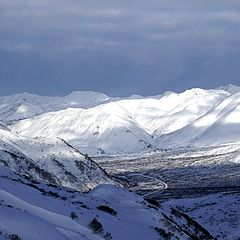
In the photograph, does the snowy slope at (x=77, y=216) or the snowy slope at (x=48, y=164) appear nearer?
the snowy slope at (x=77, y=216)

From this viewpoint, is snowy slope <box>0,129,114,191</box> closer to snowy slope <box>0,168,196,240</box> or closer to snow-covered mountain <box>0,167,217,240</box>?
snow-covered mountain <box>0,167,217,240</box>

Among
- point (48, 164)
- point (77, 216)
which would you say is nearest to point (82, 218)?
point (77, 216)

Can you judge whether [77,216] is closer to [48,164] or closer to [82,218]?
[82,218]

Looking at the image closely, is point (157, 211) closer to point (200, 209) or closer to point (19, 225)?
point (19, 225)

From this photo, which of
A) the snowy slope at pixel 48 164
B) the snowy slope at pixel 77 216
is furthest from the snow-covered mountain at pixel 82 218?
the snowy slope at pixel 48 164

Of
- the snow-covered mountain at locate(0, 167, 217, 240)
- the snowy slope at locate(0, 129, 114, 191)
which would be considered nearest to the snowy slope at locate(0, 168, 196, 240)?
the snow-covered mountain at locate(0, 167, 217, 240)

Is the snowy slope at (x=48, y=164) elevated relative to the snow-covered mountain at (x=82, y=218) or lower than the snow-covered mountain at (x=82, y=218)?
elevated

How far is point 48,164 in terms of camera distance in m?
185

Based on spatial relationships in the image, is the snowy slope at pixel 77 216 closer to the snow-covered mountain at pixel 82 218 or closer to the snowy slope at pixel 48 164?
the snow-covered mountain at pixel 82 218

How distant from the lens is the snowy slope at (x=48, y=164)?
524 feet

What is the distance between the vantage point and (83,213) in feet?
132

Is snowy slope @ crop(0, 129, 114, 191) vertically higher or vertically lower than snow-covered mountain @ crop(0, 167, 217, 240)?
higher

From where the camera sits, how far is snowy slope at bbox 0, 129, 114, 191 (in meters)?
160

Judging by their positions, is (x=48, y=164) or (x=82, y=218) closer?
(x=82, y=218)
